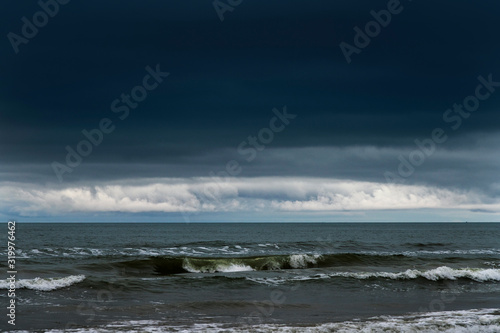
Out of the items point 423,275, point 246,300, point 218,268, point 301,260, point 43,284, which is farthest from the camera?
point 301,260

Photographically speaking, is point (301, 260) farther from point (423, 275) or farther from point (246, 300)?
point (246, 300)

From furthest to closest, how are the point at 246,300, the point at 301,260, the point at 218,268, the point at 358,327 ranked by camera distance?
the point at 301,260
the point at 218,268
the point at 246,300
the point at 358,327

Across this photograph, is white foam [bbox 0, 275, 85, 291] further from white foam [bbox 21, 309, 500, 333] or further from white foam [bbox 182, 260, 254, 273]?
white foam [bbox 182, 260, 254, 273]

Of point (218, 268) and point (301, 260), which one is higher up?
point (301, 260)

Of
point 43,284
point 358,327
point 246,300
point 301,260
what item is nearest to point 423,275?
point 246,300

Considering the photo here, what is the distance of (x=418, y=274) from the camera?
33.9 meters

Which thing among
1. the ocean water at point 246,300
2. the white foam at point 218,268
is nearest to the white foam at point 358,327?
the ocean water at point 246,300

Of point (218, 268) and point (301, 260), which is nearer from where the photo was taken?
point (218, 268)

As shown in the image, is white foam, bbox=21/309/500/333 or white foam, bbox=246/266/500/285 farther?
white foam, bbox=246/266/500/285

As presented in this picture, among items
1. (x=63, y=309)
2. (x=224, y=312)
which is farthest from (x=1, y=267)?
(x=224, y=312)

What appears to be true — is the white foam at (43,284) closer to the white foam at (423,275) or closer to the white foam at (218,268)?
the white foam at (423,275)

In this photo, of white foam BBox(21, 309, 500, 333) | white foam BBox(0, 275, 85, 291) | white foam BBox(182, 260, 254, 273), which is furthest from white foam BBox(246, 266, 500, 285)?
white foam BBox(21, 309, 500, 333)

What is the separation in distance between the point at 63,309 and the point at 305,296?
10729 millimetres

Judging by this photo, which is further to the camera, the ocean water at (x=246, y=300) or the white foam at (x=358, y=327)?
the ocean water at (x=246, y=300)
